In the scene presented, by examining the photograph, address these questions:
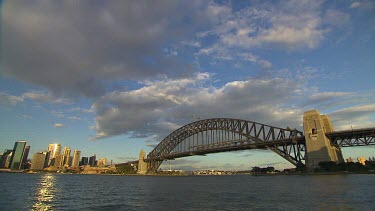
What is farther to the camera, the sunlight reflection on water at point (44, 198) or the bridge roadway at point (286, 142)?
the bridge roadway at point (286, 142)

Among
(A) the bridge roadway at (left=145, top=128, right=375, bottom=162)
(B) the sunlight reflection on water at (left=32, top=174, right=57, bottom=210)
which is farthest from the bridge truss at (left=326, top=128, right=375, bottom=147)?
(B) the sunlight reflection on water at (left=32, top=174, right=57, bottom=210)

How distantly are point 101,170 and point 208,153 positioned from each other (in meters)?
123

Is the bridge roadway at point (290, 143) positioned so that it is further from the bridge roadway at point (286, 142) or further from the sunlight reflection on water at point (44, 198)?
the sunlight reflection on water at point (44, 198)

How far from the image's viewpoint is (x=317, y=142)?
64250mm

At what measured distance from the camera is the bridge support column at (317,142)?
62625 millimetres

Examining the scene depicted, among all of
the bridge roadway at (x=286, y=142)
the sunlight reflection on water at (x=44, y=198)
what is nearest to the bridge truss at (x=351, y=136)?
the bridge roadway at (x=286, y=142)

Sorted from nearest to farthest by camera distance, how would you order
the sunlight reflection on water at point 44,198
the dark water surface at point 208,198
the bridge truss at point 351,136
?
the dark water surface at point 208,198
the sunlight reflection on water at point 44,198
the bridge truss at point 351,136

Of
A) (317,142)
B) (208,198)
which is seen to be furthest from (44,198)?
(317,142)

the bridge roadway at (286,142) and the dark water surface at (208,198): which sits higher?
the bridge roadway at (286,142)

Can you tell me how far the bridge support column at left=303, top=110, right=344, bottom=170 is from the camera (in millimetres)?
62625

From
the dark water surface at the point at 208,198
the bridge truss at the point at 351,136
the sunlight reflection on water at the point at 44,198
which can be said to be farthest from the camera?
the bridge truss at the point at 351,136

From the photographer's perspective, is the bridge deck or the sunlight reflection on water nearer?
the sunlight reflection on water

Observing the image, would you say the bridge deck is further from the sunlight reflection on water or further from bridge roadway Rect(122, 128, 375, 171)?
the sunlight reflection on water

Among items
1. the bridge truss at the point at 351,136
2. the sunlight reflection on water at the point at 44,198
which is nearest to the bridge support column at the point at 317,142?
the bridge truss at the point at 351,136
